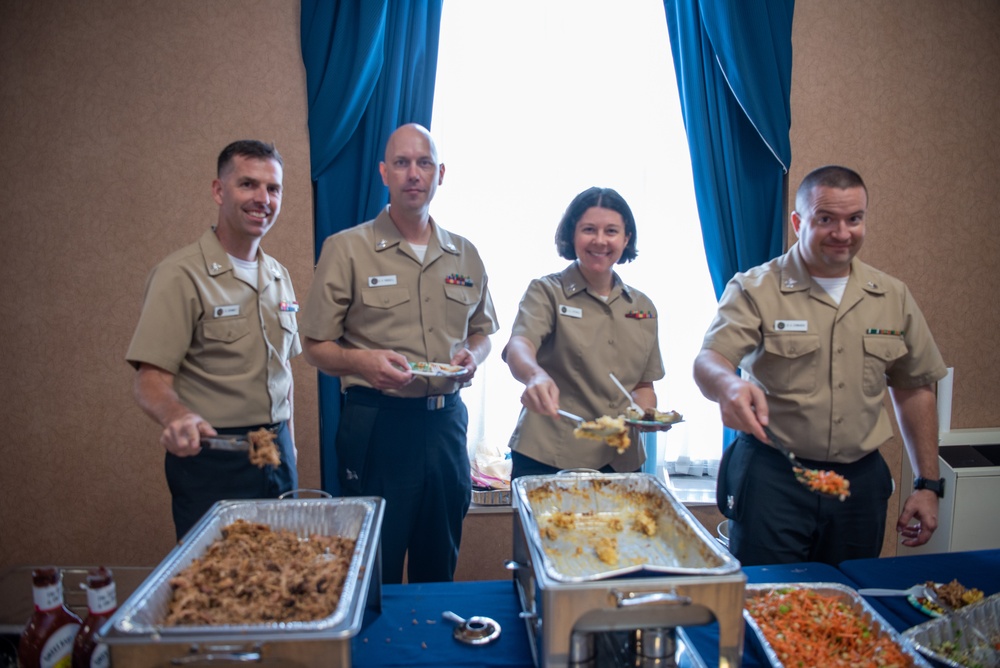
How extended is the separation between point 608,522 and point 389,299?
1.03 meters

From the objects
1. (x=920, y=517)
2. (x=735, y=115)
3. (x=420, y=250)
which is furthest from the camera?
(x=735, y=115)

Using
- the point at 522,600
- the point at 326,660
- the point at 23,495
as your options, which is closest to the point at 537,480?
the point at 522,600

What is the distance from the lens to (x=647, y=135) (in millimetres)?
3219

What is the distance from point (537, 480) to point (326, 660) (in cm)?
74

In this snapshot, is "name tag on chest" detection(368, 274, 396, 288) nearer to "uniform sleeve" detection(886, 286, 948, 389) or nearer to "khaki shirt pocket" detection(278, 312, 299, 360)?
"khaki shirt pocket" detection(278, 312, 299, 360)

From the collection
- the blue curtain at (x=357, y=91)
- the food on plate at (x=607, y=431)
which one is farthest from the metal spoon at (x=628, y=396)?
the blue curtain at (x=357, y=91)

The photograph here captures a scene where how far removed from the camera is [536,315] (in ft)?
7.02

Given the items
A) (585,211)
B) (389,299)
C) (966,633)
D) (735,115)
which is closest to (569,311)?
(585,211)

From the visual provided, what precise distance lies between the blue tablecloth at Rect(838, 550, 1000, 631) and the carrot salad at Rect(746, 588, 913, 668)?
17 centimetres

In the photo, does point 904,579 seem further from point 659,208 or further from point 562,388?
point 659,208

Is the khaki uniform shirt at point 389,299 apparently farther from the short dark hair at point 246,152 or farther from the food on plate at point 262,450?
the food on plate at point 262,450

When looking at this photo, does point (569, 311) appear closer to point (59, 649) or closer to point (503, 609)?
point (503, 609)

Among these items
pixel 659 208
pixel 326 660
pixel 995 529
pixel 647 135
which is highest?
pixel 647 135

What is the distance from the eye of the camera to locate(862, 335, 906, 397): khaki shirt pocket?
196 centimetres
